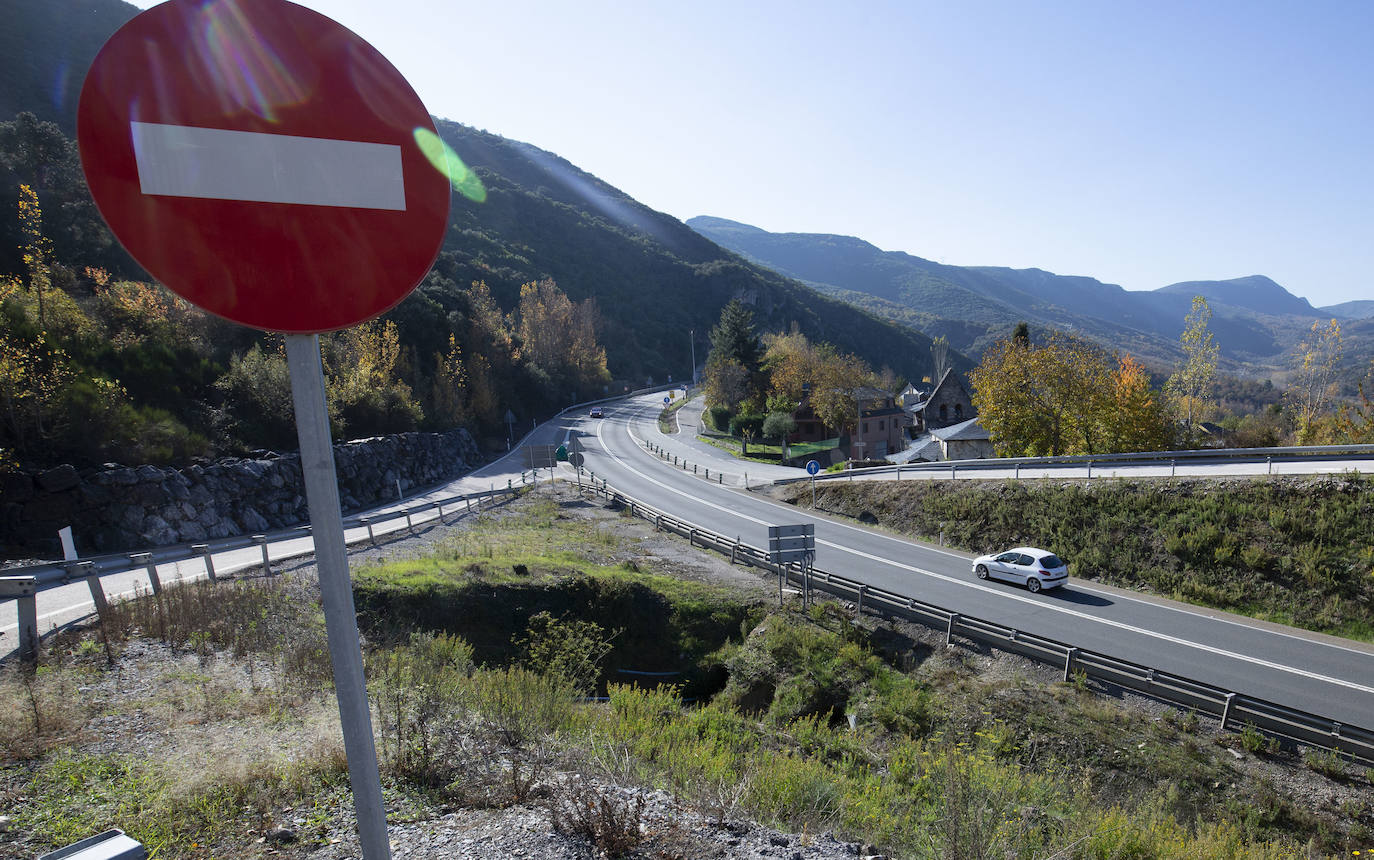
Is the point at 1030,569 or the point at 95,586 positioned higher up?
the point at 95,586

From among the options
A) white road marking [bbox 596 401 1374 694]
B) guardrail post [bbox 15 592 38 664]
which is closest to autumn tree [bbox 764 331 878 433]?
white road marking [bbox 596 401 1374 694]

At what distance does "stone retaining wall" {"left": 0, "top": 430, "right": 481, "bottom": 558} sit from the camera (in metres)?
19.0

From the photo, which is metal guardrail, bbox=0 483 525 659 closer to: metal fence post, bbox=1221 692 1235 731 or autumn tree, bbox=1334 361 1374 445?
metal fence post, bbox=1221 692 1235 731

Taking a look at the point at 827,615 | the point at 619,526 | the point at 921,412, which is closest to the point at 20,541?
the point at 619,526

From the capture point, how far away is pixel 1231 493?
19.1m

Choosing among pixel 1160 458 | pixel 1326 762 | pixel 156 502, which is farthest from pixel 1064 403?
pixel 156 502

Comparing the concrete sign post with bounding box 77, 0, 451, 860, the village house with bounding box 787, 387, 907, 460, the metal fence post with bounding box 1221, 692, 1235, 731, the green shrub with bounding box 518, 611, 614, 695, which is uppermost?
the concrete sign post with bounding box 77, 0, 451, 860

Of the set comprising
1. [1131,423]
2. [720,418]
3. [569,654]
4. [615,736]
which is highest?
[615,736]

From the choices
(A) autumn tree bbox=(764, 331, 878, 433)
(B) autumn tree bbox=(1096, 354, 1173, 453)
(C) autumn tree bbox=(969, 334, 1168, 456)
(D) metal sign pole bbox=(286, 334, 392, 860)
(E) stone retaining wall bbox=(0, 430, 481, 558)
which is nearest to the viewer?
(D) metal sign pole bbox=(286, 334, 392, 860)

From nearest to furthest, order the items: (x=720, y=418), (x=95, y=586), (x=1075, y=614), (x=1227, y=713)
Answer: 1. (x=95, y=586)
2. (x=1227, y=713)
3. (x=1075, y=614)
4. (x=720, y=418)

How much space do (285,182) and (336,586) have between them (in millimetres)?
1160

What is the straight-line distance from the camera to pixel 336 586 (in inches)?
66.6

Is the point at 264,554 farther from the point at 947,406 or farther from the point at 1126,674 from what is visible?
the point at 947,406

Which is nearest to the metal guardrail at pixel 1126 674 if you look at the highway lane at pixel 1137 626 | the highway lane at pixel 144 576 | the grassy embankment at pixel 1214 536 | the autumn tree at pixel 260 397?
the highway lane at pixel 1137 626
